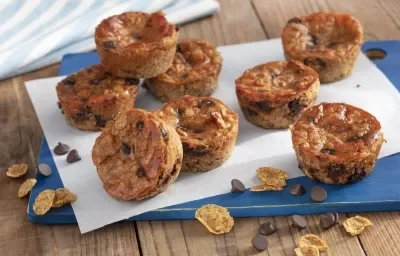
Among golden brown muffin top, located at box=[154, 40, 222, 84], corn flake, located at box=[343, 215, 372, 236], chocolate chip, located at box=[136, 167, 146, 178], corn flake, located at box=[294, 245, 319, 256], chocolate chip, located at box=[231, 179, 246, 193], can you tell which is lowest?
corn flake, located at box=[343, 215, 372, 236]

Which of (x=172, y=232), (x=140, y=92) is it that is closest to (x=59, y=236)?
(x=172, y=232)

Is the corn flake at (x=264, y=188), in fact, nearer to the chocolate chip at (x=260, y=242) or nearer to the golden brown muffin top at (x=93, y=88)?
the chocolate chip at (x=260, y=242)

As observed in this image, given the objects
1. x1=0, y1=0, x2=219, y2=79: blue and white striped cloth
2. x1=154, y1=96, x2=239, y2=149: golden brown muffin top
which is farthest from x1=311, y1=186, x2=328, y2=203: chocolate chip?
x1=0, y1=0, x2=219, y2=79: blue and white striped cloth

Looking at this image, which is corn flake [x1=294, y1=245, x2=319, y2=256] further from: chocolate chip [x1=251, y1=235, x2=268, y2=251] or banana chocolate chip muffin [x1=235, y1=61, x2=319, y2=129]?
banana chocolate chip muffin [x1=235, y1=61, x2=319, y2=129]

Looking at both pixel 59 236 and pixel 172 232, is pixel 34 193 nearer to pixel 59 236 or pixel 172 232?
pixel 59 236

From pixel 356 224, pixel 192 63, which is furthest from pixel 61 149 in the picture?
pixel 356 224

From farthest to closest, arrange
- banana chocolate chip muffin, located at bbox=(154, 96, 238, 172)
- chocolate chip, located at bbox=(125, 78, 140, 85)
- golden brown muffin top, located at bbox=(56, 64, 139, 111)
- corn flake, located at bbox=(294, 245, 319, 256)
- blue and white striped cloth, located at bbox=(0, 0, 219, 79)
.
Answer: blue and white striped cloth, located at bbox=(0, 0, 219, 79)
chocolate chip, located at bbox=(125, 78, 140, 85)
golden brown muffin top, located at bbox=(56, 64, 139, 111)
banana chocolate chip muffin, located at bbox=(154, 96, 238, 172)
corn flake, located at bbox=(294, 245, 319, 256)
